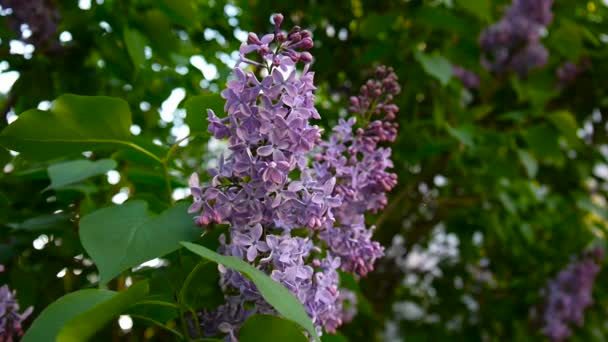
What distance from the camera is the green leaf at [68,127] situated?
67cm

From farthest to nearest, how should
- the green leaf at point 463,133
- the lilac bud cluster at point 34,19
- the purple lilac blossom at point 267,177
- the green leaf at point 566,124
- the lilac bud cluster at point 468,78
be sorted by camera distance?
the lilac bud cluster at point 468,78, the green leaf at point 566,124, the green leaf at point 463,133, the lilac bud cluster at point 34,19, the purple lilac blossom at point 267,177

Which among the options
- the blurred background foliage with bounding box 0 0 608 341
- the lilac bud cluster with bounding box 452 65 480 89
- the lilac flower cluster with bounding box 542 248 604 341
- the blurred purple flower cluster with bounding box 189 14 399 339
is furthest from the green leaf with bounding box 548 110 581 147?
the blurred purple flower cluster with bounding box 189 14 399 339

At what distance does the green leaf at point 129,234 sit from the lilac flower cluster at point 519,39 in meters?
1.50

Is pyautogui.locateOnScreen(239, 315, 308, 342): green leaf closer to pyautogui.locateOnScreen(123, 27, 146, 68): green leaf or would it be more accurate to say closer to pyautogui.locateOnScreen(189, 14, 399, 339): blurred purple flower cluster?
pyautogui.locateOnScreen(189, 14, 399, 339): blurred purple flower cluster

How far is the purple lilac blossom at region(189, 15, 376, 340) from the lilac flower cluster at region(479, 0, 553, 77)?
1.43 meters

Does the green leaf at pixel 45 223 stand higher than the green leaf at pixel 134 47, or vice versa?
the green leaf at pixel 45 223

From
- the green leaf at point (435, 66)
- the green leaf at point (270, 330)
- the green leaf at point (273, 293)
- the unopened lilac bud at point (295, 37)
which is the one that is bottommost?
the green leaf at point (435, 66)

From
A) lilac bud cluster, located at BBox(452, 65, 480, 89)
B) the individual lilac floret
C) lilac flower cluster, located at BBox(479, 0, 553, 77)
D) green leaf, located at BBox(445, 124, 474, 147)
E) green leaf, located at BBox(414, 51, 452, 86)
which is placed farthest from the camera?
lilac bud cluster, located at BBox(452, 65, 480, 89)

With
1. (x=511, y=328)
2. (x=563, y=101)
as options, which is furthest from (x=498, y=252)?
(x=563, y=101)

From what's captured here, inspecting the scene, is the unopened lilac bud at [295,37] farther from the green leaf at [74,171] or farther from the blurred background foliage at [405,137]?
the green leaf at [74,171]

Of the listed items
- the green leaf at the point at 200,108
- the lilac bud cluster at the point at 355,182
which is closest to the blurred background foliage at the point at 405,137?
the green leaf at the point at 200,108

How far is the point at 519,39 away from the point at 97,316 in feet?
5.79

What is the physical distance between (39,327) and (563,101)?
221 centimetres

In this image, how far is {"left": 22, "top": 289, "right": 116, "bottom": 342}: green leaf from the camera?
A: 0.53 meters
